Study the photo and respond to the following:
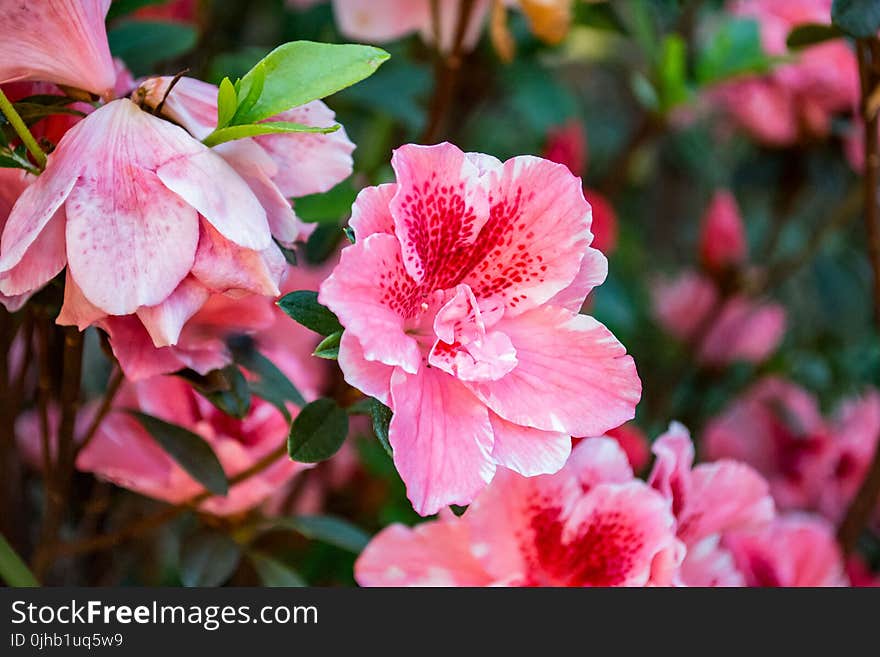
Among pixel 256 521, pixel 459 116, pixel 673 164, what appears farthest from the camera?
pixel 673 164

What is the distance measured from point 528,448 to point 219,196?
0.16 metres

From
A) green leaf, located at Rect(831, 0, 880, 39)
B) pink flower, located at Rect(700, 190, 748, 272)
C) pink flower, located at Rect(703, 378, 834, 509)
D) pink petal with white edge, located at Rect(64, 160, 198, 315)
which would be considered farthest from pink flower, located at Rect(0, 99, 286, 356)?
pink flower, located at Rect(700, 190, 748, 272)

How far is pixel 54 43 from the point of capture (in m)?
0.45

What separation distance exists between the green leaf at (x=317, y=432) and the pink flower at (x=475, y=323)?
57mm

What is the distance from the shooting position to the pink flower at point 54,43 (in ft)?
1.45

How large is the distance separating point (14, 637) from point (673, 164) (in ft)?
4.02

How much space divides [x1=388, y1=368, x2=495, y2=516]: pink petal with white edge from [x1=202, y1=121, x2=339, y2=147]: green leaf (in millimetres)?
103

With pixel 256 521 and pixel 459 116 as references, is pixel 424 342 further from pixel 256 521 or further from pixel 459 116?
pixel 459 116

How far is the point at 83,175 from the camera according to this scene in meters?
0.42

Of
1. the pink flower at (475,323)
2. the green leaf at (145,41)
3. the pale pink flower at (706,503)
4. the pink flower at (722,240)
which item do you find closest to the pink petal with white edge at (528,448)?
the pink flower at (475,323)

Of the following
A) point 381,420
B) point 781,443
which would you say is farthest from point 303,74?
point 781,443

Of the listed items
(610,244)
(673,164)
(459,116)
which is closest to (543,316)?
(610,244)

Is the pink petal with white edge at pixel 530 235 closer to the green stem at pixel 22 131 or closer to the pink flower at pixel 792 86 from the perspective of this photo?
the green stem at pixel 22 131

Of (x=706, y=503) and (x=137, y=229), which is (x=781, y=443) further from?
(x=137, y=229)
